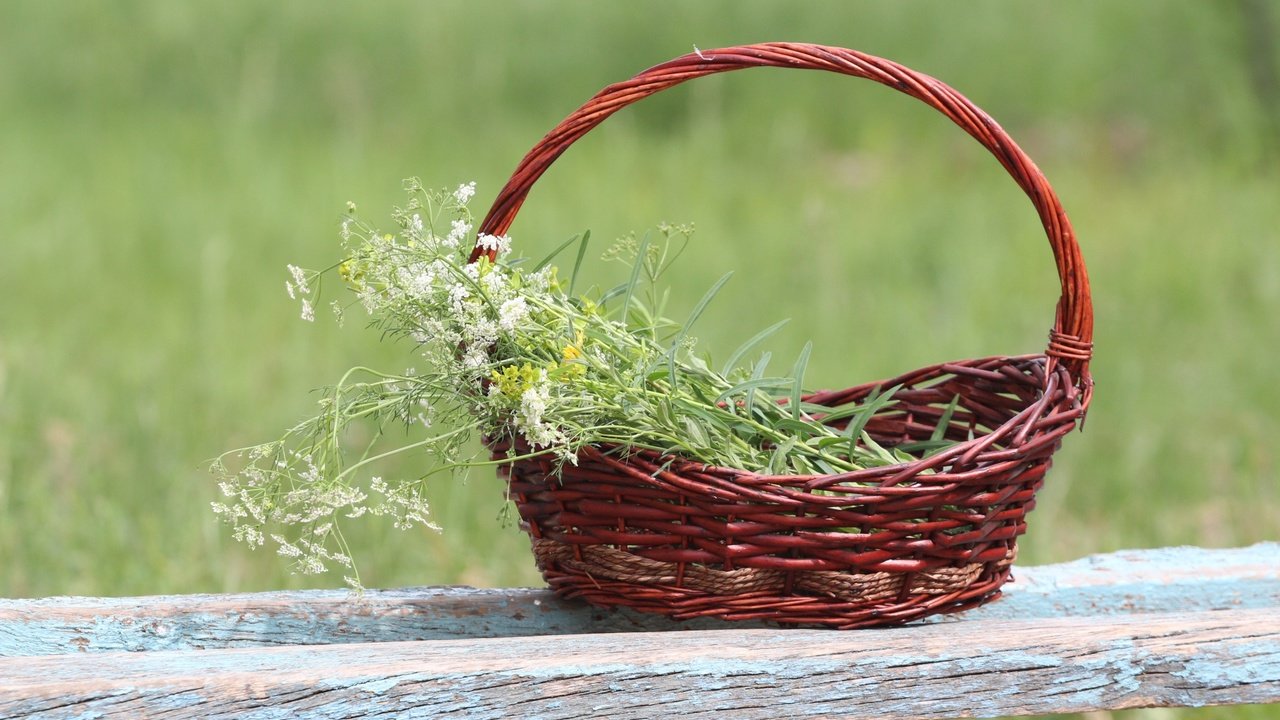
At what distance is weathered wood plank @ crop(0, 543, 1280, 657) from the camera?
121cm

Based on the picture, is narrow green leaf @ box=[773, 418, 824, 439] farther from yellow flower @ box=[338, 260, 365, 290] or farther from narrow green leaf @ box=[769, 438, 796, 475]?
yellow flower @ box=[338, 260, 365, 290]

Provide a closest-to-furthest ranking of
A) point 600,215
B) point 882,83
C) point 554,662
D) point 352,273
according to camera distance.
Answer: point 554,662
point 352,273
point 882,83
point 600,215

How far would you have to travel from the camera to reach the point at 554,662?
1.03 m

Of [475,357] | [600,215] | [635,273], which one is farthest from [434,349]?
[600,215]

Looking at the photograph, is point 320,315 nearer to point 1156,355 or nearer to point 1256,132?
point 1156,355

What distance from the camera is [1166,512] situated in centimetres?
286

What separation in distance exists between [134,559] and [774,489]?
1452 mm

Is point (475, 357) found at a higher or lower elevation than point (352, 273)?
lower

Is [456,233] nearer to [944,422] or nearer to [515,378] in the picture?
[515,378]

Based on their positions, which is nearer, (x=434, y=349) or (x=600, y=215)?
(x=434, y=349)

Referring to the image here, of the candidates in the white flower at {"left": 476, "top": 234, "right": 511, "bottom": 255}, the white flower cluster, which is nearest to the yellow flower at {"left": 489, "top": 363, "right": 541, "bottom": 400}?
the white flower cluster

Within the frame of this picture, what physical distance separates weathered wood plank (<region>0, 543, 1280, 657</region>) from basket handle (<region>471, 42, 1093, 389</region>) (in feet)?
1.19

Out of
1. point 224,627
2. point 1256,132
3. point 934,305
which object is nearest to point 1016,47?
point 1256,132

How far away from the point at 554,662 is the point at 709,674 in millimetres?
137
